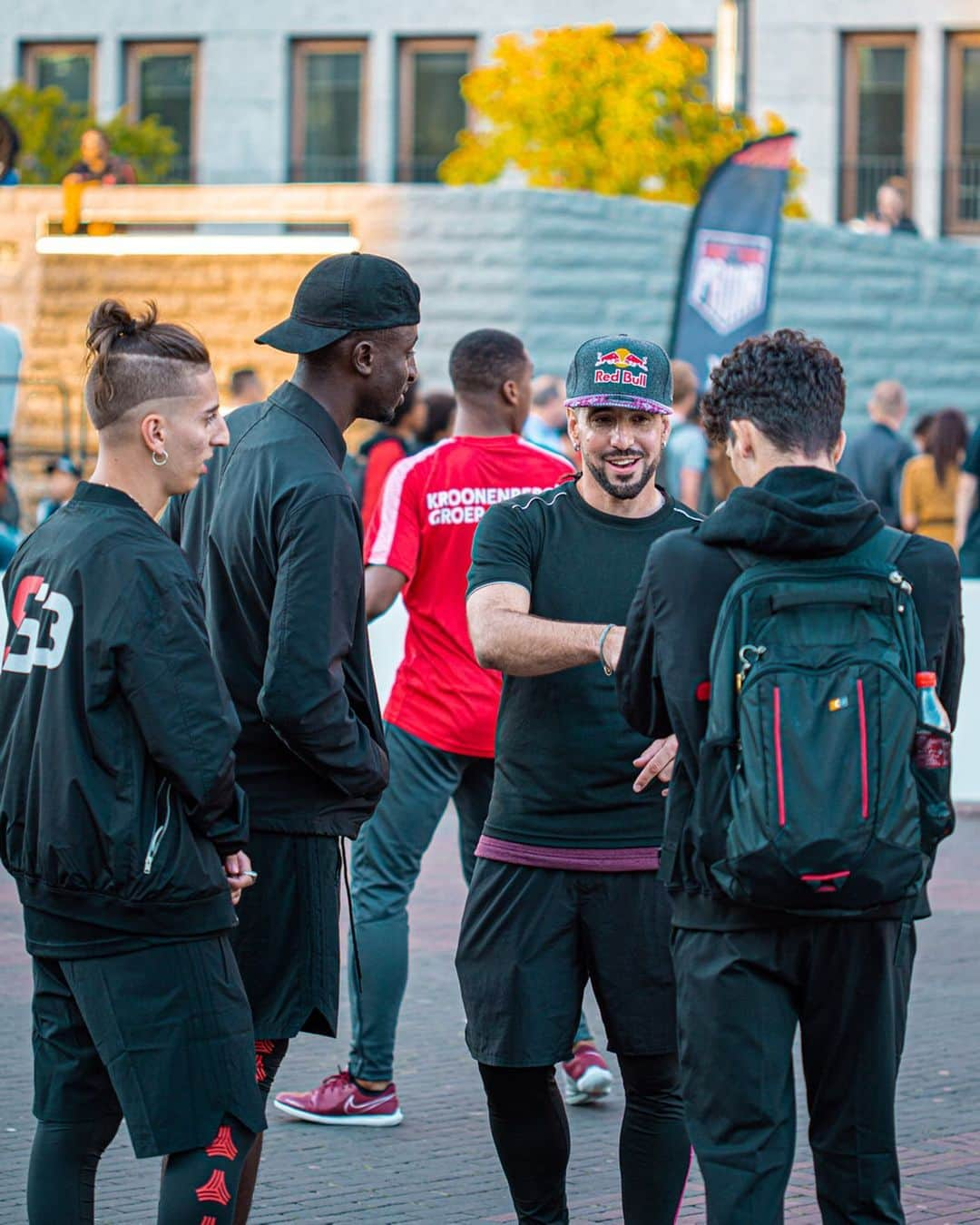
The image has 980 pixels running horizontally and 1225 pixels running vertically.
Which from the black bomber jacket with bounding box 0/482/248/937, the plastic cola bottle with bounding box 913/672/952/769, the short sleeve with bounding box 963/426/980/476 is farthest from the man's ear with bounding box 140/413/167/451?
the short sleeve with bounding box 963/426/980/476

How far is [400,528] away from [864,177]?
97.9 ft

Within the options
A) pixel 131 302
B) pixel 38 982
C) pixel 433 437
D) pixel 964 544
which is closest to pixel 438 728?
pixel 38 982

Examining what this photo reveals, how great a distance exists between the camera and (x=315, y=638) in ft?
13.0

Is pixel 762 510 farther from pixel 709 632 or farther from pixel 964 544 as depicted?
pixel 964 544

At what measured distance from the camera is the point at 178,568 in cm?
363

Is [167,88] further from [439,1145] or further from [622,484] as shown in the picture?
[622,484]

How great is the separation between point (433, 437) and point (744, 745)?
25.4 ft

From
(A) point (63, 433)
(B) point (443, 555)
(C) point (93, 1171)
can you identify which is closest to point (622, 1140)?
(C) point (93, 1171)

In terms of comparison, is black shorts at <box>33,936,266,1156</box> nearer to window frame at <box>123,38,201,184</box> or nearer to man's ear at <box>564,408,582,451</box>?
man's ear at <box>564,408,582,451</box>

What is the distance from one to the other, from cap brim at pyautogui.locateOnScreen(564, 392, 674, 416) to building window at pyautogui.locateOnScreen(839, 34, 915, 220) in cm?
3047

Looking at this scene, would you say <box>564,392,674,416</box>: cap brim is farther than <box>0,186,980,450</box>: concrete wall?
No

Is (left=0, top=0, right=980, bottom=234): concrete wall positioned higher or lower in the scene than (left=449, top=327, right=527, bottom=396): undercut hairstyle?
higher

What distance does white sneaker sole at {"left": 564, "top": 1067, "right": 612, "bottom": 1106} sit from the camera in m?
6.00

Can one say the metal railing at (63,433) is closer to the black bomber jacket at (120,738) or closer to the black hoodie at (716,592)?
the black bomber jacket at (120,738)
